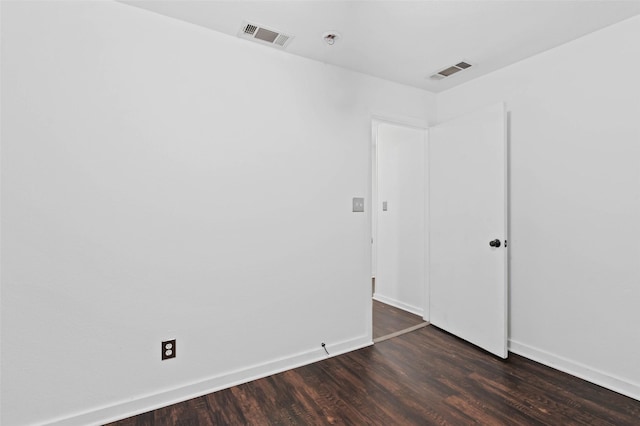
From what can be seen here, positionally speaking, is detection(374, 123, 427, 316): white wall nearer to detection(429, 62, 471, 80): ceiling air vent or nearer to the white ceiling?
detection(429, 62, 471, 80): ceiling air vent

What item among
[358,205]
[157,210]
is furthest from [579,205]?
[157,210]

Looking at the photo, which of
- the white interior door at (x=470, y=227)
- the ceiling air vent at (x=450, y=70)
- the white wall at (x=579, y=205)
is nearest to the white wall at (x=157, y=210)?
the ceiling air vent at (x=450, y=70)

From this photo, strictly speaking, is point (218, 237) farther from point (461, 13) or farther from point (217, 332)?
point (461, 13)

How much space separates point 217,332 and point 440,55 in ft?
8.93

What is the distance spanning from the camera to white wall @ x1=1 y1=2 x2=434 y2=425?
172cm

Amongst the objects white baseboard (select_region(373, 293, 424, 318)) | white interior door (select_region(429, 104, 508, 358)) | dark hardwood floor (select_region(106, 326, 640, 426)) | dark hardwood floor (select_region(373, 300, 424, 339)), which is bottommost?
dark hardwood floor (select_region(106, 326, 640, 426))

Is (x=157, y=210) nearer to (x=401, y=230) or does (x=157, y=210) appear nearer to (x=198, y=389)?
(x=198, y=389)

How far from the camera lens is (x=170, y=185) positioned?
2078mm

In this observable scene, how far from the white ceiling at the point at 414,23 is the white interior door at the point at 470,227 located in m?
0.55

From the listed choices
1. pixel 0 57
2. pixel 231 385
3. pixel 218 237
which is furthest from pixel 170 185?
pixel 231 385

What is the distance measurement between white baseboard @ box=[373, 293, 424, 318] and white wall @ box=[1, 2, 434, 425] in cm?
123

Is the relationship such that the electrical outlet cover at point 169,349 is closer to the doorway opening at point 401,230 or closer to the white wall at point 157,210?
the white wall at point 157,210

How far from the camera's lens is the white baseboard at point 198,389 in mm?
1835

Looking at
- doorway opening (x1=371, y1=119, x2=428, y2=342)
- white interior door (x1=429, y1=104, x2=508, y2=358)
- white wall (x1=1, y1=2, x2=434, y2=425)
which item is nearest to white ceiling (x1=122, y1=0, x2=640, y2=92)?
white wall (x1=1, y1=2, x2=434, y2=425)
